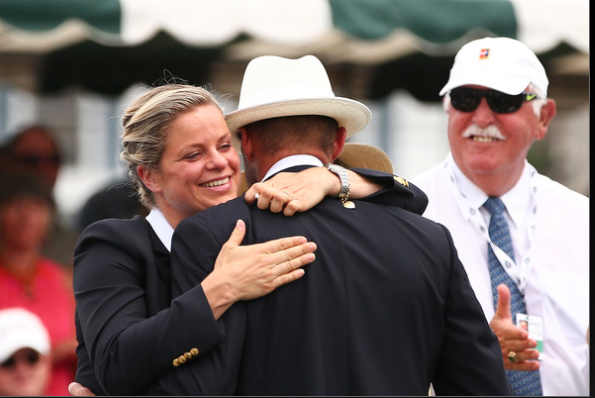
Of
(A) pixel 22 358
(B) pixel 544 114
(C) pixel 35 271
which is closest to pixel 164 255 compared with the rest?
(A) pixel 22 358

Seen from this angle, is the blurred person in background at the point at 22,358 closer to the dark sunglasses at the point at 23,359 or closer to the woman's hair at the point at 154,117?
the dark sunglasses at the point at 23,359

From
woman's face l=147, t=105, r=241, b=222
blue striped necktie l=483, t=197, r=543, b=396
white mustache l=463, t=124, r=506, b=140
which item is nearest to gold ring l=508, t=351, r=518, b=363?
blue striped necktie l=483, t=197, r=543, b=396

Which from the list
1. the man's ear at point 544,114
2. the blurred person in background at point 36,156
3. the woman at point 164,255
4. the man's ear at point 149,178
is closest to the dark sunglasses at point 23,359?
the blurred person in background at point 36,156

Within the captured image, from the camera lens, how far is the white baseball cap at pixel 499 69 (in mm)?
3846

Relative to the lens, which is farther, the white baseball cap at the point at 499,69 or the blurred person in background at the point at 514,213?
the white baseball cap at the point at 499,69

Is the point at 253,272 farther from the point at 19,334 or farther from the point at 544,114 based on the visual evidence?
the point at 19,334

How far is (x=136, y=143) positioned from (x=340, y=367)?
38.2 inches

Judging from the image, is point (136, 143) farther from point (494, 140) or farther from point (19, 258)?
point (19, 258)

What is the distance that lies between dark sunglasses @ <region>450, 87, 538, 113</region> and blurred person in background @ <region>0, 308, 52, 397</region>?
228 cm

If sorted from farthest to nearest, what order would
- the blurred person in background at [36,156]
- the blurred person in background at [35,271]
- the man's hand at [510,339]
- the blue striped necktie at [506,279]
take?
the blurred person in background at [36,156], the blurred person in background at [35,271], the blue striped necktie at [506,279], the man's hand at [510,339]

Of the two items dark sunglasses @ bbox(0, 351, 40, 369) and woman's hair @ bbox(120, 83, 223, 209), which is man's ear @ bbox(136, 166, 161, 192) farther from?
dark sunglasses @ bbox(0, 351, 40, 369)

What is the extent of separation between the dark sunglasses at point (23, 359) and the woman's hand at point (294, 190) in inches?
91.5

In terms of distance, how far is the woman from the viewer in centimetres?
220

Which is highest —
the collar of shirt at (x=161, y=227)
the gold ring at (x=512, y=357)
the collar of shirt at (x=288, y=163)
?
the collar of shirt at (x=288, y=163)
